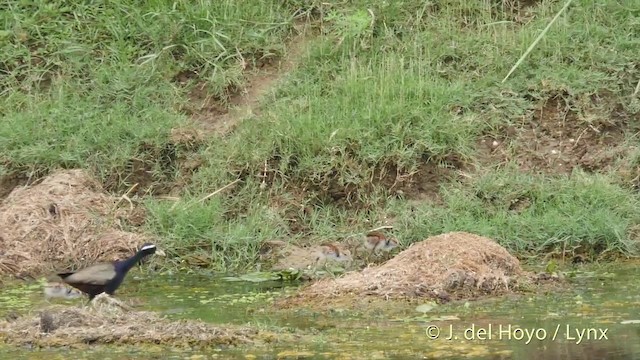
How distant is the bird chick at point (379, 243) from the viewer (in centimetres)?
1034

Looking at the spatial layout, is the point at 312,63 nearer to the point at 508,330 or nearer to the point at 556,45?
the point at 556,45

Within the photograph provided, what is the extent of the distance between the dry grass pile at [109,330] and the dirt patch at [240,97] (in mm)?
3908

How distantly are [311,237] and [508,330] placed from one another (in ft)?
10.3

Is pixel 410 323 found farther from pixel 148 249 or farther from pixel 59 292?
pixel 59 292

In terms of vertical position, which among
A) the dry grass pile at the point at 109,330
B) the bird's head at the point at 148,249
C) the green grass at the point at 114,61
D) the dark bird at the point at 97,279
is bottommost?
the bird's head at the point at 148,249

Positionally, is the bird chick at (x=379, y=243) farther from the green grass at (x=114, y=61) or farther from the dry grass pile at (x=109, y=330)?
Answer: the dry grass pile at (x=109, y=330)

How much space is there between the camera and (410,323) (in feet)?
27.0

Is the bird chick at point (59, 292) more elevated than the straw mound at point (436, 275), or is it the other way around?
the straw mound at point (436, 275)

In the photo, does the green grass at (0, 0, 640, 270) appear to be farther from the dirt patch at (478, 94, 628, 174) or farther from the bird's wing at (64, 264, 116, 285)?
the bird's wing at (64, 264, 116, 285)

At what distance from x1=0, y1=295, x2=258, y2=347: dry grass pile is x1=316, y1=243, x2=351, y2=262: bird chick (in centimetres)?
238

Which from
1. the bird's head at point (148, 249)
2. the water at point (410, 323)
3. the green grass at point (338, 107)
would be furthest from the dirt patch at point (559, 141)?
the bird's head at point (148, 249)

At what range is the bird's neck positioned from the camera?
950 centimetres

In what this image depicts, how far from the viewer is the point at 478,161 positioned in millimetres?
11266

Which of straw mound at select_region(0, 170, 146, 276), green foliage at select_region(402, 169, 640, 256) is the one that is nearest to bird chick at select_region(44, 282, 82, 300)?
straw mound at select_region(0, 170, 146, 276)
